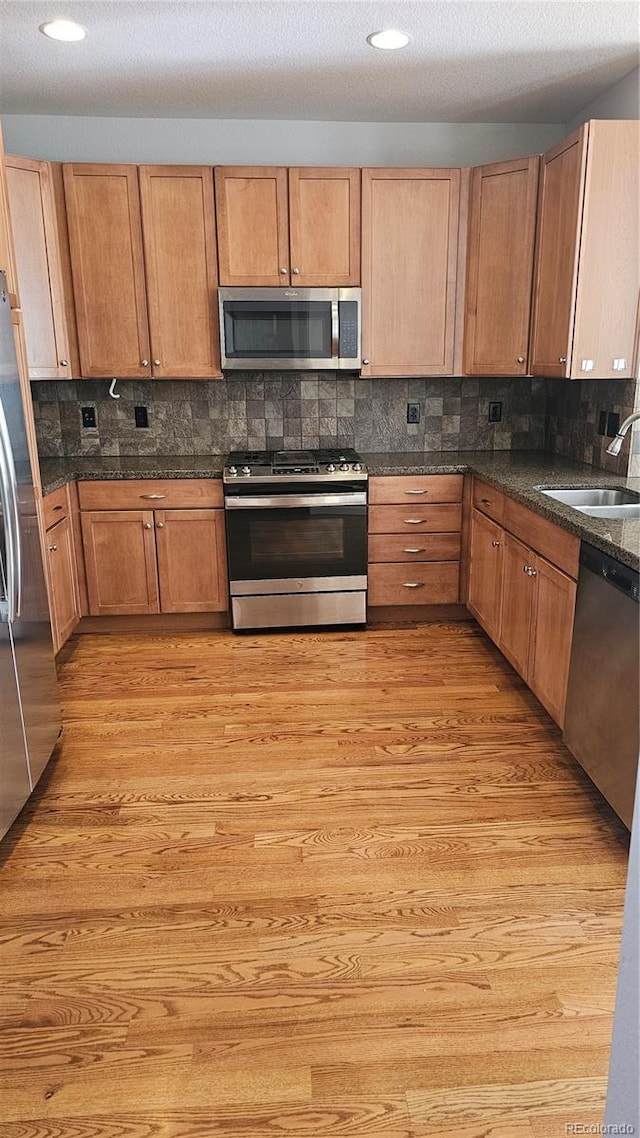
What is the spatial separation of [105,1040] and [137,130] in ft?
13.2

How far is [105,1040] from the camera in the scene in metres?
1.61

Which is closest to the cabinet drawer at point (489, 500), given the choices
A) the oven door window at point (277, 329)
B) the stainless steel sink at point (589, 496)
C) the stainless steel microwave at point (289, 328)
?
the stainless steel sink at point (589, 496)

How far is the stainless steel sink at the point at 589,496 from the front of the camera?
9.91 ft

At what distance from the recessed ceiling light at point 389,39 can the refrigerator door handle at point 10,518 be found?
2029mm

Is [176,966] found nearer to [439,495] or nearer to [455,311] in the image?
[439,495]

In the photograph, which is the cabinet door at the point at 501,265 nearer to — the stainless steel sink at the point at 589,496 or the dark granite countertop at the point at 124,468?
the stainless steel sink at the point at 589,496

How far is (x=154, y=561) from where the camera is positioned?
388 cm

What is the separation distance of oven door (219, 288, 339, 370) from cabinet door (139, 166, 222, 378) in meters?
0.11

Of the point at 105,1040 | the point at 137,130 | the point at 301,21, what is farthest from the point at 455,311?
the point at 105,1040

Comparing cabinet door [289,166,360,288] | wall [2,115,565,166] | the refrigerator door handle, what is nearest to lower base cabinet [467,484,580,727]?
cabinet door [289,166,360,288]

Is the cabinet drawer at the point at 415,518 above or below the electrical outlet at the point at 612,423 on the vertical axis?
below

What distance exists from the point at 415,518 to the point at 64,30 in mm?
2544

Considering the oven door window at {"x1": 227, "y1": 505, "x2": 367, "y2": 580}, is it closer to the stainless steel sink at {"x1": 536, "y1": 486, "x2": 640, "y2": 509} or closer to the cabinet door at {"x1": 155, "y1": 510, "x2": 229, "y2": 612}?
the cabinet door at {"x1": 155, "y1": 510, "x2": 229, "y2": 612}

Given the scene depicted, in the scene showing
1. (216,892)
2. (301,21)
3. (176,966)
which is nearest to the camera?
(176,966)
